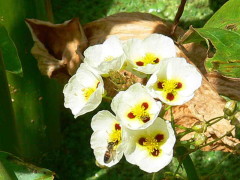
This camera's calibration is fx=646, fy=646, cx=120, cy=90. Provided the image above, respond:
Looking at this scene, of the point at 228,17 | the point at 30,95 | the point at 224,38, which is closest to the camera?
the point at 224,38

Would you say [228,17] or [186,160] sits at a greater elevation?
[228,17]

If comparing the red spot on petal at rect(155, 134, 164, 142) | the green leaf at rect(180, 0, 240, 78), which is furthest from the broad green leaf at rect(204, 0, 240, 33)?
the red spot on petal at rect(155, 134, 164, 142)

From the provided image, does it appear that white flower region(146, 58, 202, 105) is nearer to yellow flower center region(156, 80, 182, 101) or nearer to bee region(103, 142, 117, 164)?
yellow flower center region(156, 80, 182, 101)

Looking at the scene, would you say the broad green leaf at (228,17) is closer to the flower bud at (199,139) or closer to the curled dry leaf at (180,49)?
the curled dry leaf at (180,49)

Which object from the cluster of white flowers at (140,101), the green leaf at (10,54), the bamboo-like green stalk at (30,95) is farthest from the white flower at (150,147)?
the bamboo-like green stalk at (30,95)

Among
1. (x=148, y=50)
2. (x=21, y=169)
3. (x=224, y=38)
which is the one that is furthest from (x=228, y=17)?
(x=21, y=169)

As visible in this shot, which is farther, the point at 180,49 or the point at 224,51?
the point at 180,49

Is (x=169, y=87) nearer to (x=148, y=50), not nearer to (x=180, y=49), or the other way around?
(x=148, y=50)
